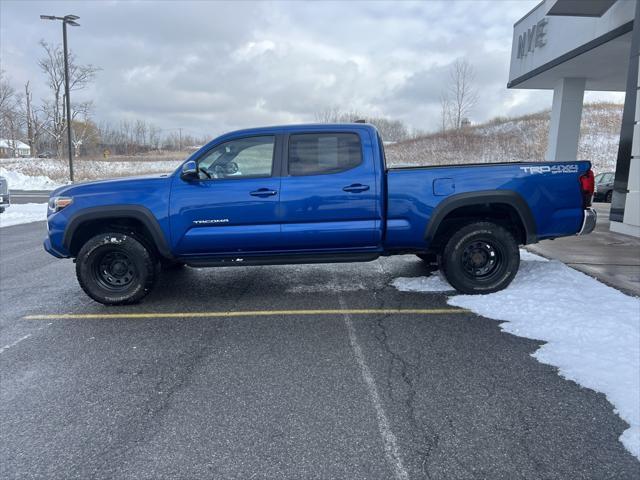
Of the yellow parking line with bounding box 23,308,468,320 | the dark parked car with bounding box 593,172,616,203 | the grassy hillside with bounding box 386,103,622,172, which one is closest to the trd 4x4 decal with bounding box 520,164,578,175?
the yellow parking line with bounding box 23,308,468,320

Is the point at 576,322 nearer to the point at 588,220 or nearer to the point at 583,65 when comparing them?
the point at 588,220

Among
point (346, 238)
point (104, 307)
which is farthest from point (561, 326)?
point (104, 307)

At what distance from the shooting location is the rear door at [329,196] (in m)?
5.14

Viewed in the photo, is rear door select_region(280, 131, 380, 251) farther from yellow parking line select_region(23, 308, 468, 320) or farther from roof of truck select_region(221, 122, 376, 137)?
yellow parking line select_region(23, 308, 468, 320)

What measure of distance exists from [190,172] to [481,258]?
3.55m

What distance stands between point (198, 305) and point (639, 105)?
9.47 meters

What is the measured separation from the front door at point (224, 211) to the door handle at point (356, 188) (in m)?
0.79

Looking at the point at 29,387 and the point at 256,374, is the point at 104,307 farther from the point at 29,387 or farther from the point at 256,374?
the point at 256,374

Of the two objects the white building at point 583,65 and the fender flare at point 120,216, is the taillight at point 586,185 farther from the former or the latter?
the white building at point 583,65

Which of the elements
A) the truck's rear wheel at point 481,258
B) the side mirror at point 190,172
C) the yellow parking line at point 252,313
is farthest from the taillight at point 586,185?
the side mirror at point 190,172

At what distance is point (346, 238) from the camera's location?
5.24m

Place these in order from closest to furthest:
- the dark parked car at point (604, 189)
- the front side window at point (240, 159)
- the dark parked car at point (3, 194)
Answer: the front side window at point (240, 159) < the dark parked car at point (3, 194) < the dark parked car at point (604, 189)

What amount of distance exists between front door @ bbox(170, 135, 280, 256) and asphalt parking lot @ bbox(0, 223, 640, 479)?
772 millimetres

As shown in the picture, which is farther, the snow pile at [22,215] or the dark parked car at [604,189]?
the dark parked car at [604,189]
